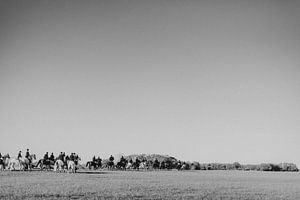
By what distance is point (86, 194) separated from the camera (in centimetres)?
2166

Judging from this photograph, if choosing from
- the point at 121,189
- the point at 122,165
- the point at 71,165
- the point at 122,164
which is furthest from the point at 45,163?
the point at 122,165

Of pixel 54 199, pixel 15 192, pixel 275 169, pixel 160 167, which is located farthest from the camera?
pixel 275 169

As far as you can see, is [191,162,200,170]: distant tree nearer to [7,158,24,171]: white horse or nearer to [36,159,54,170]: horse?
[36,159,54,170]: horse

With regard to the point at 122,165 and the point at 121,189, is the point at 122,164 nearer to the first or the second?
the point at 122,165

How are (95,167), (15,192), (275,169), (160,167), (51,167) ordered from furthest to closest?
(275,169) → (160,167) → (95,167) → (51,167) → (15,192)

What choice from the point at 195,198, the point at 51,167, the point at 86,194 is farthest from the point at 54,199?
the point at 51,167

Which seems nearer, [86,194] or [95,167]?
[86,194]

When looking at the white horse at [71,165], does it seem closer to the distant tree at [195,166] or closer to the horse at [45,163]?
the horse at [45,163]

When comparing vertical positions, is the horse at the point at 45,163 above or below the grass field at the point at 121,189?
above

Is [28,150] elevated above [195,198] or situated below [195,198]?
above

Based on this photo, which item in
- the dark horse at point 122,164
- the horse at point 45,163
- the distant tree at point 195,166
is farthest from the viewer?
the distant tree at point 195,166

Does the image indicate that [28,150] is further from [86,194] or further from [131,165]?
[131,165]

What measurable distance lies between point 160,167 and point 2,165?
64641 millimetres

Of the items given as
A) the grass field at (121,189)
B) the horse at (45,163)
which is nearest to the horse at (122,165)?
the horse at (45,163)
